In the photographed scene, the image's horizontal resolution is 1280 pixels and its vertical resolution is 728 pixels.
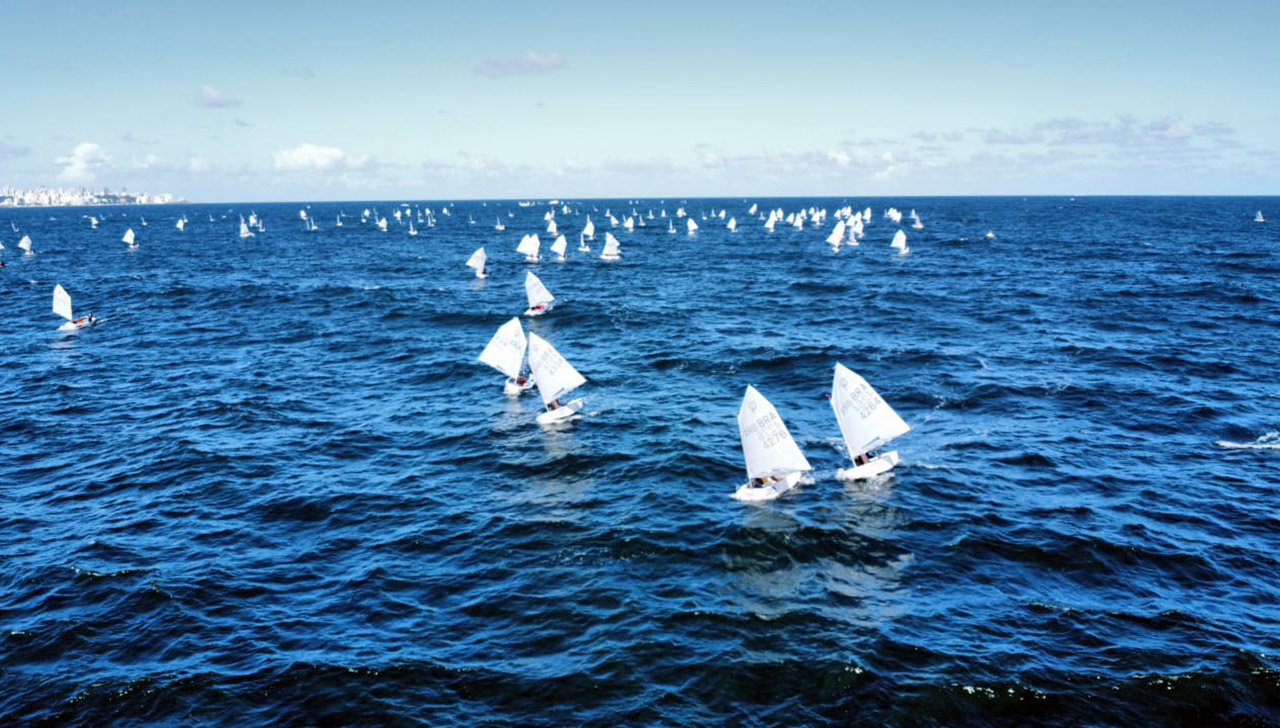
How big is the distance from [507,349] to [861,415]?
26619 millimetres

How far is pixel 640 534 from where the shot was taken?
33.8 metres

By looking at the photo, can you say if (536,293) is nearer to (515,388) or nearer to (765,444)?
(515,388)

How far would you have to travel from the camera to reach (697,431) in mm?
47250

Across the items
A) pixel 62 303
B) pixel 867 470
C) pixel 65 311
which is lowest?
pixel 867 470

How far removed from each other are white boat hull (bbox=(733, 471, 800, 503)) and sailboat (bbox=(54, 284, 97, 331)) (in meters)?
75.3

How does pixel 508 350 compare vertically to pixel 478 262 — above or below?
below

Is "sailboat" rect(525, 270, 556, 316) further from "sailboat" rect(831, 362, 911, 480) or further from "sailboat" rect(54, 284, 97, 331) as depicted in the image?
"sailboat" rect(831, 362, 911, 480)

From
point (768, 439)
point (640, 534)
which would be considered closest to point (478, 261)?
point (768, 439)

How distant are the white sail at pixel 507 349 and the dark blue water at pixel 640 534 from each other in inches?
109

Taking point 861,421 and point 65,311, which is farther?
point 65,311

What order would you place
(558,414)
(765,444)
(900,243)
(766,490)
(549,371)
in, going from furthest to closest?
(900,243) → (558,414) → (549,371) → (766,490) → (765,444)

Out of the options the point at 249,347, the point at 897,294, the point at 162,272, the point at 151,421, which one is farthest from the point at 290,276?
the point at 897,294

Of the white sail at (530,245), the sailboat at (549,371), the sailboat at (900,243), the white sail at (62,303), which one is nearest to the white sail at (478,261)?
the white sail at (530,245)

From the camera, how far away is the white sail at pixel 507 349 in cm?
5356
